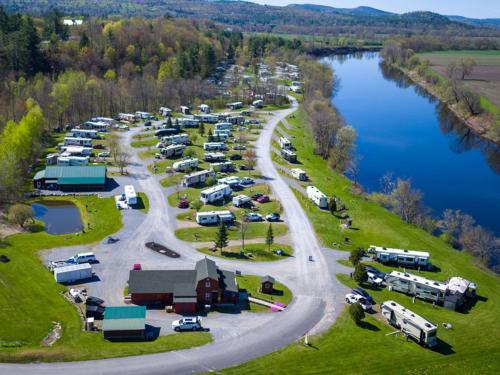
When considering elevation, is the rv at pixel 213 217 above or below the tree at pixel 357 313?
above

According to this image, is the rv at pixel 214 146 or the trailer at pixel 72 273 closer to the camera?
the trailer at pixel 72 273

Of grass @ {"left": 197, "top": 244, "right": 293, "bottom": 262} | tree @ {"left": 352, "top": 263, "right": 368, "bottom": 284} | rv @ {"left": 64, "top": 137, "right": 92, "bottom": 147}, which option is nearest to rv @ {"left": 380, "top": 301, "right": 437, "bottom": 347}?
tree @ {"left": 352, "top": 263, "right": 368, "bottom": 284}

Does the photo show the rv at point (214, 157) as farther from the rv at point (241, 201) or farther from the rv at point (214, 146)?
the rv at point (241, 201)

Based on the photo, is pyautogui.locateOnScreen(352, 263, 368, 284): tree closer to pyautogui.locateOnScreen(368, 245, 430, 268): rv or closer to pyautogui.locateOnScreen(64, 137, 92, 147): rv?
pyautogui.locateOnScreen(368, 245, 430, 268): rv

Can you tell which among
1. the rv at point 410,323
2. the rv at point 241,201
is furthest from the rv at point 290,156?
the rv at point 410,323

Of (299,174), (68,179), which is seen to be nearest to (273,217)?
(299,174)

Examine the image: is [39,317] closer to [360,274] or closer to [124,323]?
[124,323]

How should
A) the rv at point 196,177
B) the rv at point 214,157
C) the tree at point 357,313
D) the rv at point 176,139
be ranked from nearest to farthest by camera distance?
the tree at point 357,313 → the rv at point 196,177 → the rv at point 214,157 → the rv at point 176,139
